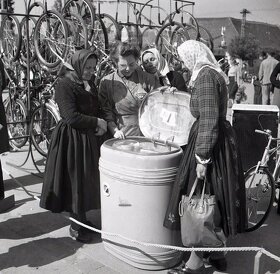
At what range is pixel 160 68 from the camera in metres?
5.48

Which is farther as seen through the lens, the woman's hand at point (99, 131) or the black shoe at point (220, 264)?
the woman's hand at point (99, 131)

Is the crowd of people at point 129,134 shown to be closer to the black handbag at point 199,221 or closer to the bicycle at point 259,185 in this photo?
the black handbag at point 199,221

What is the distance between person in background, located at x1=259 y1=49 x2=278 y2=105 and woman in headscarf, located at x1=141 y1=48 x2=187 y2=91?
20.9ft

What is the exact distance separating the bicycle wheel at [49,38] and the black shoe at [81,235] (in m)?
3.28

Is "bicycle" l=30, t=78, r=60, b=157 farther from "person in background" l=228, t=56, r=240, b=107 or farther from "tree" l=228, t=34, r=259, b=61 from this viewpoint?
"tree" l=228, t=34, r=259, b=61

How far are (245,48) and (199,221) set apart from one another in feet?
166

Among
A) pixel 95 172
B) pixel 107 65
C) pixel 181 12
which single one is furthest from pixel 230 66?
pixel 95 172

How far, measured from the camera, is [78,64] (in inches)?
136

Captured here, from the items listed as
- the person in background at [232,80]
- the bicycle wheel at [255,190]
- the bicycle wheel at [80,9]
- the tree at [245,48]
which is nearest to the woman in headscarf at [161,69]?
the bicycle wheel at [255,190]

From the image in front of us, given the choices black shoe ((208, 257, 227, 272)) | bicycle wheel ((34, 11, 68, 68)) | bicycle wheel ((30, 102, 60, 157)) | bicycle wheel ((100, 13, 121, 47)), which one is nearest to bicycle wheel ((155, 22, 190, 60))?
bicycle wheel ((100, 13, 121, 47))

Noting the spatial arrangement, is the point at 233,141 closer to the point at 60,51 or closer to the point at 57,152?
the point at 57,152

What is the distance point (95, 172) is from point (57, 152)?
1.29 ft

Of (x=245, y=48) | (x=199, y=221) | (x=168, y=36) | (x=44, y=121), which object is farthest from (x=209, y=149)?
(x=245, y=48)

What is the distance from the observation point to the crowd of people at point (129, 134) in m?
2.94
